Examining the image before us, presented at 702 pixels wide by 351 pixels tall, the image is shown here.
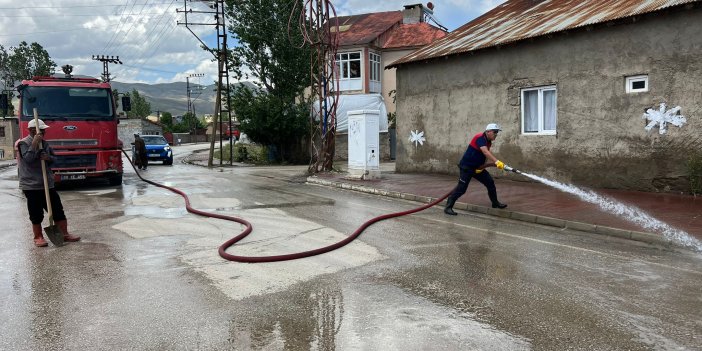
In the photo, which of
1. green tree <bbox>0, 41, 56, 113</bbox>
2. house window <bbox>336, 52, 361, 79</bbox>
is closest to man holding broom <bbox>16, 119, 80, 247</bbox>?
house window <bbox>336, 52, 361, 79</bbox>

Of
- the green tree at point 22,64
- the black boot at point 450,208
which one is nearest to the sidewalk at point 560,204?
the black boot at point 450,208

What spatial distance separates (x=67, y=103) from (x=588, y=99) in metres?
13.3

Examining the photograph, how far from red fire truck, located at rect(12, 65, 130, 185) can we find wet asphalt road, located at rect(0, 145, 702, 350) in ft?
17.0

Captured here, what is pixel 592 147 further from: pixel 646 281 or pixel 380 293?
pixel 380 293

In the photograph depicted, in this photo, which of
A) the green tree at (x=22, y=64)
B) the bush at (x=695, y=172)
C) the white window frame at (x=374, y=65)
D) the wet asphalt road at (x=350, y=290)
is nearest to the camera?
the wet asphalt road at (x=350, y=290)

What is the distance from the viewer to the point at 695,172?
33.5 feet

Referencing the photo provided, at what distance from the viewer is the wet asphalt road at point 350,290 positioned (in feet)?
12.6

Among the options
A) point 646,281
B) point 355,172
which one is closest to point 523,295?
point 646,281

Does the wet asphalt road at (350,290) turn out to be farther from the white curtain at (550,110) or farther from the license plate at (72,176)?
the white curtain at (550,110)

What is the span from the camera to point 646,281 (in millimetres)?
5254

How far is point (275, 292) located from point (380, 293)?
1016mm

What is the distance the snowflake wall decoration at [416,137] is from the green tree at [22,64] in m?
56.6

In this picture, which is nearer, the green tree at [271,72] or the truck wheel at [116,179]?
the truck wheel at [116,179]

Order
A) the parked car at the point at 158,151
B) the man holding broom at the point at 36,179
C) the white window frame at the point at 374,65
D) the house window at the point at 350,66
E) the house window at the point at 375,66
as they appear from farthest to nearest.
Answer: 1. the house window at the point at 375,66
2. the white window frame at the point at 374,65
3. the house window at the point at 350,66
4. the parked car at the point at 158,151
5. the man holding broom at the point at 36,179
